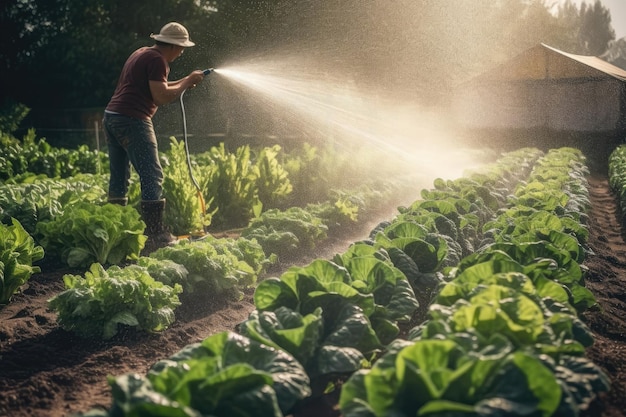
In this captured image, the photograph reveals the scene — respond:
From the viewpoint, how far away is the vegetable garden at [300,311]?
2.17m

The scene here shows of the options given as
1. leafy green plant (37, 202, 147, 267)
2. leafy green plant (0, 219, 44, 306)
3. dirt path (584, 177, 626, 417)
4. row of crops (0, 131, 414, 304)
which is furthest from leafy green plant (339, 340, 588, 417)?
leafy green plant (37, 202, 147, 267)

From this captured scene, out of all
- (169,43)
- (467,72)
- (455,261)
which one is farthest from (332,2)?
(455,261)

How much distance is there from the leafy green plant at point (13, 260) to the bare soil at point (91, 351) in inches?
7.0

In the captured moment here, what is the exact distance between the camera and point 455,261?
15.6 ft

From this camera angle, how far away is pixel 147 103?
6176mm

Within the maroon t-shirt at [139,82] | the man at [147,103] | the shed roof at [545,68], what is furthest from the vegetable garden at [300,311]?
the shed roof at [545,68]

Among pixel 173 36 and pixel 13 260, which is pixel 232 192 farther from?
pixel 13 260

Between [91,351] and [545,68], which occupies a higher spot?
[545,68]

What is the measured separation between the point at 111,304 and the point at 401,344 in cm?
225

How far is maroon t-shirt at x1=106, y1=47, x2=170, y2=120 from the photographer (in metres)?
5.92

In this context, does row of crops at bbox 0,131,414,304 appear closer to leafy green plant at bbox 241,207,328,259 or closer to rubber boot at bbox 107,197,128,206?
leafy green plant at bbox 241,207,328,259

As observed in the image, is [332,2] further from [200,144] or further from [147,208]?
[147,208]

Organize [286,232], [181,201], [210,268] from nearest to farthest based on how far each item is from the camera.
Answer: [210,268]
[286,232]
[181,201]

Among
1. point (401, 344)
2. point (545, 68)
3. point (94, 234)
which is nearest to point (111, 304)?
point (94, 234)
